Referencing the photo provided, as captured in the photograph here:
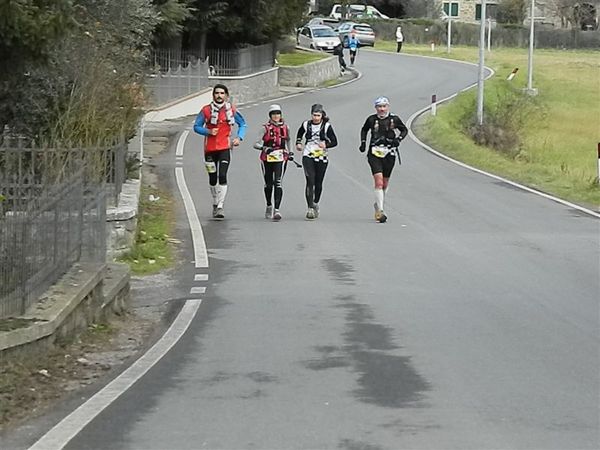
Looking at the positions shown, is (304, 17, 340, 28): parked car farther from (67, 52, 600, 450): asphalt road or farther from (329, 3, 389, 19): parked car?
(67, 52, 600, 450): asphalt road

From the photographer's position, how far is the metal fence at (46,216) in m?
8.96

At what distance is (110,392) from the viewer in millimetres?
8258

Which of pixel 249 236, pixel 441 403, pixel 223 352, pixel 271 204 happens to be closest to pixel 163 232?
pixel 249 236

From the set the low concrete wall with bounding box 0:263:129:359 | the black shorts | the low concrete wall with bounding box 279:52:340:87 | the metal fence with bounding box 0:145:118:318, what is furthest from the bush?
the low concrete wall with bounding box 0:263:129:359

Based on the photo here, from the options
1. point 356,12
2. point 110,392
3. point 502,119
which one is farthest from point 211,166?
point 356,12

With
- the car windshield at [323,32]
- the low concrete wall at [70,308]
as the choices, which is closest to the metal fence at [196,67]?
the car windshield at [323,32]

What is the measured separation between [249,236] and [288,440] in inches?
373

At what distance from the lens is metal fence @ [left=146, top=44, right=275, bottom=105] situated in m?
37.0

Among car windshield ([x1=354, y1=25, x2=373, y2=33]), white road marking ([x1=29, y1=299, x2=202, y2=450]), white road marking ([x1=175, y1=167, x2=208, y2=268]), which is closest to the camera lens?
white road marking ([x1=29, y1=299, x2=202, y2=450])

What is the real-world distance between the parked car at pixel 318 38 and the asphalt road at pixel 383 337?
4691 cm

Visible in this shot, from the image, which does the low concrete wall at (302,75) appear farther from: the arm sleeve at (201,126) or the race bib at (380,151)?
the arm sleeve at (201,126)

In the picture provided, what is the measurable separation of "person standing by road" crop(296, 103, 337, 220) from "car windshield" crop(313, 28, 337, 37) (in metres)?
51.1

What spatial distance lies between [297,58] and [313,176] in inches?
1546

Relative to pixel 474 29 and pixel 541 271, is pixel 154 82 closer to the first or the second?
pixel 541 271
